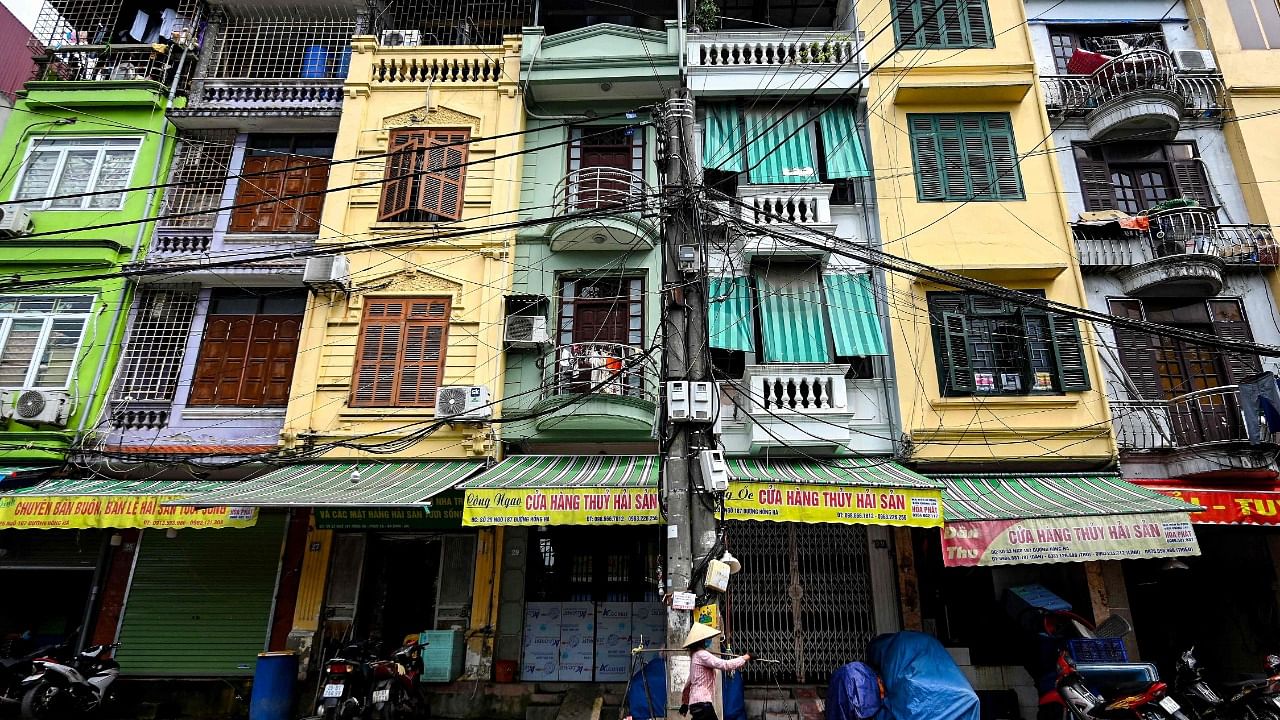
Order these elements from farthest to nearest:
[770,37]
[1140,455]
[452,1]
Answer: [452,1] < [770,37] < [1140,455]

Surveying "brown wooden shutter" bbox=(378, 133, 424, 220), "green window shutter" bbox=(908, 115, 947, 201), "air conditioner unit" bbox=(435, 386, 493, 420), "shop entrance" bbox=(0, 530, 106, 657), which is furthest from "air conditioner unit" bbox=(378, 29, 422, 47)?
"shop entrance" bbox=(0, 530, 106, 657)

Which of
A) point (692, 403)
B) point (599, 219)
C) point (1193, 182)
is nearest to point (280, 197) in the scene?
point (599, 219)

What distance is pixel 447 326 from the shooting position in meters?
11.9

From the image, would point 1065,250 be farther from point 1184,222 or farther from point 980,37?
point 980,37

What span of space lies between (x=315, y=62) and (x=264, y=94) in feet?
4.47

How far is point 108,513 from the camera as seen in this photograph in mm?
9867

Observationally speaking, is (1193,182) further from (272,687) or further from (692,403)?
(272,687)

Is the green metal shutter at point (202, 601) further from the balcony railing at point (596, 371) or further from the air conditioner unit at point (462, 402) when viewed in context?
the balcony railing at point (596, 371)

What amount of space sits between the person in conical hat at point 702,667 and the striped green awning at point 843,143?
8678mm

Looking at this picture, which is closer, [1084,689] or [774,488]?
[1084,689]

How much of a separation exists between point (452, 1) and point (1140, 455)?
15.9 m

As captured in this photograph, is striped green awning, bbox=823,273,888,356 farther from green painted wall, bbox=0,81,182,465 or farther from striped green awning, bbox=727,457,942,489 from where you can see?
green painted wall, bbox=0,81,182,465

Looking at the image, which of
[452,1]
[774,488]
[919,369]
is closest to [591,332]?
[774,488]

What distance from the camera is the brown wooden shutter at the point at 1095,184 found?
489 inches
